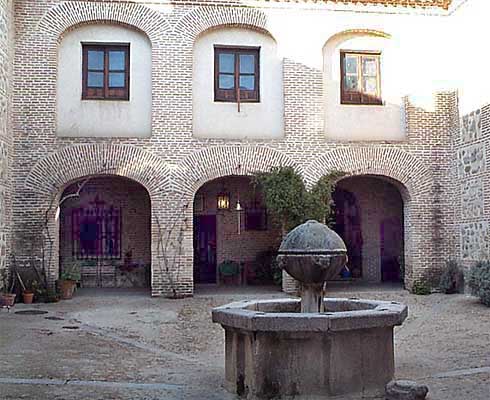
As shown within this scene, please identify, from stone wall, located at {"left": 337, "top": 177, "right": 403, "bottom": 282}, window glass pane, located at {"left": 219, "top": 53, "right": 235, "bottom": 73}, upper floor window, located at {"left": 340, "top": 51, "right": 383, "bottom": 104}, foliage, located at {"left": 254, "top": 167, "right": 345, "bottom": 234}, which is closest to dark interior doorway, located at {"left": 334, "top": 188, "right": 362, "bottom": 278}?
stone wall, located at {"left": 337, "top": 177, "right": 403, "bottom": 282}

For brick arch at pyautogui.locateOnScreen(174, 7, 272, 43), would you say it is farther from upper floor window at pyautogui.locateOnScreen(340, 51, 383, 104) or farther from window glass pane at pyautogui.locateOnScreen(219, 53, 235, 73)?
upper floor window at pyautogui.locateOnScreen(340, 51, 383, 104)

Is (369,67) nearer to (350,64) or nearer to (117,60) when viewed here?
(350,64)

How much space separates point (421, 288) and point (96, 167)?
27.2ft

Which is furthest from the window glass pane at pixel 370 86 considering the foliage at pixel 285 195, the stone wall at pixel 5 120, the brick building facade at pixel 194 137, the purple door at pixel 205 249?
the stone wall at pixel 5 120

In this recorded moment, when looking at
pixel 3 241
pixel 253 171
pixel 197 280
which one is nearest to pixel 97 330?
pixel 3 241

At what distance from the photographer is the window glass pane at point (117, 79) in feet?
52.6

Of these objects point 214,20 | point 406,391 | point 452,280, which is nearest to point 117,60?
point 214,20

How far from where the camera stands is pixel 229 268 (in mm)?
18625

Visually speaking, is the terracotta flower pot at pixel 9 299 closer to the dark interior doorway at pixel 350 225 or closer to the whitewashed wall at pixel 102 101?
the whitewashed wall at pixel 102 101

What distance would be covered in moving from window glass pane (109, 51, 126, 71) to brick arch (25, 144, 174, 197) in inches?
77.3

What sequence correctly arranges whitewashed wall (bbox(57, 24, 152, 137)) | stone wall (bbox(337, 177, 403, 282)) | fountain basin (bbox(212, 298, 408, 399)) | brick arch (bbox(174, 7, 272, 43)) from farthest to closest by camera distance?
stone wall (bbox(337, 177, 403, 282)) < brick arch (bbox(174, 7, 272, 43)) < whitewashed wall (bbox(57, 24, 152, 137)) < fountain basin (bbox(212, 298, 408, 399))

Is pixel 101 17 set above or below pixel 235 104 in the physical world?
above

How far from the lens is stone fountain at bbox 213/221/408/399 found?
21.2ft

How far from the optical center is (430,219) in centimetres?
1666
